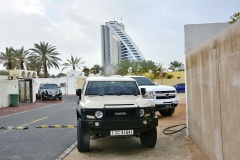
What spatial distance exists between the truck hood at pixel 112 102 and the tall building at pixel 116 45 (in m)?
86.9

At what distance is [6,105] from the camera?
79.6 ft

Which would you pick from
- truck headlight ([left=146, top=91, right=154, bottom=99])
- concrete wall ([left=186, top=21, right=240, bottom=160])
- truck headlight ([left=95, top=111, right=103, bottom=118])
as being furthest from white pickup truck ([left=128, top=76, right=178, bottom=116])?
truck headlight ([left=95, top=111, right=103, bottom=118])

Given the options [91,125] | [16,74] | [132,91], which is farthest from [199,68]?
[16,74]

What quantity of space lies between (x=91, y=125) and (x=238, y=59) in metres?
3.61

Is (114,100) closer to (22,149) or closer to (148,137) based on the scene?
(148,137)

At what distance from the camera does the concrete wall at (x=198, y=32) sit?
8.38 m

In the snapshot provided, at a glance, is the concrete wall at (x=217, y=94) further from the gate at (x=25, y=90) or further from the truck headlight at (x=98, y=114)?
the gate at (x=25, y=90)

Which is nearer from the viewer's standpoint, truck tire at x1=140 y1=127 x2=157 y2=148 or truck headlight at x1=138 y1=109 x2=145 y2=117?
truck headlight at x1=138 y1=109 x2=145 y2=117

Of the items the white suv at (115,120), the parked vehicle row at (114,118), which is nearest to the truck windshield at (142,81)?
the parked vehicle row at (114,118)

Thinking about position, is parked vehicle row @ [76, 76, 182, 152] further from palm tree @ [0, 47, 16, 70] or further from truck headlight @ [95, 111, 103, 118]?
palm tree @ [0, 47, 16, 70]

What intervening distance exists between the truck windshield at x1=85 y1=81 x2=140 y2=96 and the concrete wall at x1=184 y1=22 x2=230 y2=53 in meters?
2.25

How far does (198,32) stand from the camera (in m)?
8.42

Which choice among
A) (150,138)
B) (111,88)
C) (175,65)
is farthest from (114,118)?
(175,65)

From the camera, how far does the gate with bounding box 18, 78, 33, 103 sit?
2898 centimetres
